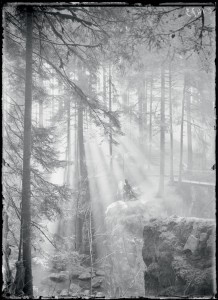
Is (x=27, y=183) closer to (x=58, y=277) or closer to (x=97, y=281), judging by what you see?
(x=97, y=281)

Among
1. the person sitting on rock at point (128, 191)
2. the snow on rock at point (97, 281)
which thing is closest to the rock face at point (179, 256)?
the snow on rock at point (97, 281)

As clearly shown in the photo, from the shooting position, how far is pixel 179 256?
5.66 m

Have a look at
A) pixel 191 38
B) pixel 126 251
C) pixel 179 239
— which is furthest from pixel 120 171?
pixel 191 38

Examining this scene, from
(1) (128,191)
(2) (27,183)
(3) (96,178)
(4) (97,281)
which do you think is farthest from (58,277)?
(3) (96,178)

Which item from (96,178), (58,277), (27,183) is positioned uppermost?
(27,183)

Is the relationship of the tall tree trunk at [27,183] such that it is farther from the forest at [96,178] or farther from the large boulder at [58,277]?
the large boulder at [58,277]

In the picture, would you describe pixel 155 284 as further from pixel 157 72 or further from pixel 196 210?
pixel 157 72

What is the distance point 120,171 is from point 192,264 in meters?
18.0

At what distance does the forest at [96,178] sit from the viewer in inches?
138

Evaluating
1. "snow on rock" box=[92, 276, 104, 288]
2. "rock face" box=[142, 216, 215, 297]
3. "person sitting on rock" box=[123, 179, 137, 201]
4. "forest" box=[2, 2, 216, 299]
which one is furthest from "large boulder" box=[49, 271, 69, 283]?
"rock face" box=[142, 216, 215, 297]

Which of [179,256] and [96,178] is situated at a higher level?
[96,178]

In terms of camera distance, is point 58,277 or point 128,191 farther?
point 128,191

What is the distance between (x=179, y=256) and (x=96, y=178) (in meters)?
15.2

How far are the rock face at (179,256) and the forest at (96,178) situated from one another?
0.03 meters
